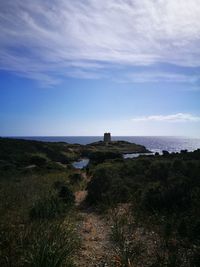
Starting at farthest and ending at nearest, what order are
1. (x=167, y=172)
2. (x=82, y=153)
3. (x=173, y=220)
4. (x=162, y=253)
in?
1. (x=82, y=153)
2. (x=167, y=172)
3. (x=173, y=220)
4. (x=162, y=253)

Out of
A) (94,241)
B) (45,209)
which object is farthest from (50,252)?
(45,209)

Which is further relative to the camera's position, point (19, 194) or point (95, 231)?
point (19, 194)

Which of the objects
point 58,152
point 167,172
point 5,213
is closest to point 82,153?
point 58,152

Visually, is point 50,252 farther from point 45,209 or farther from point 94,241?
point 45,209

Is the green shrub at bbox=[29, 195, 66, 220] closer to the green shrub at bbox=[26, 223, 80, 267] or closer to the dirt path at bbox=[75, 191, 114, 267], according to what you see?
the dirt path at bbox=[75, 191, 114, 267]

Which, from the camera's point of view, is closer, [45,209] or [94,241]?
[94,241]

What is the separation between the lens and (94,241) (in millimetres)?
8102

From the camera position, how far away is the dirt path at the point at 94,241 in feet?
21.9

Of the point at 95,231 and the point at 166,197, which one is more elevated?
the point at 166,197

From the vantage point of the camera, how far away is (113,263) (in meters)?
6.42

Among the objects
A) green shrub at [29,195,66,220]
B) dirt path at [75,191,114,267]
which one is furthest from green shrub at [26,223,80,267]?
green shrub at [29,195,66,220]

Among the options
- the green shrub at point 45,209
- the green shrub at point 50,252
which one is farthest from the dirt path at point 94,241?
the green shrub at point 45,209

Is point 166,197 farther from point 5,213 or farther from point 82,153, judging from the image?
point 82,153

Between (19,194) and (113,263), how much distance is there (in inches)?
249
